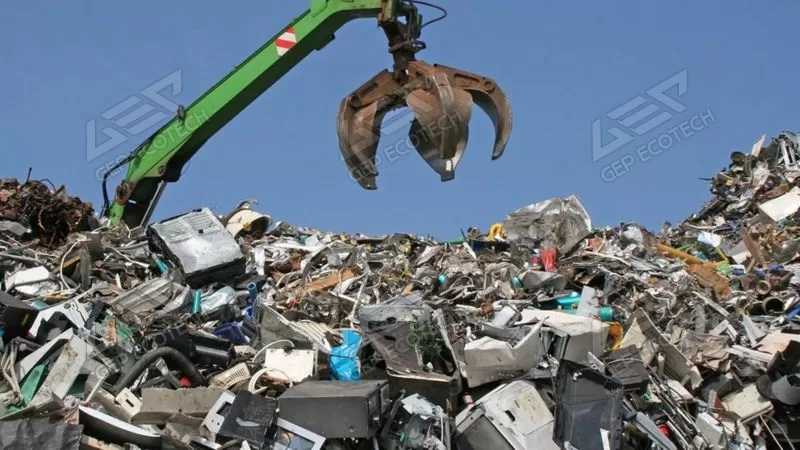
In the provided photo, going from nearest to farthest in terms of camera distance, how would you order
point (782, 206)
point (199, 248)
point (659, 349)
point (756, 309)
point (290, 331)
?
point (290, 331) < point (659, 349) < point (199, 248) < point (756, 309) < point (782, 206)

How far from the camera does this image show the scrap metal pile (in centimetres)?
519

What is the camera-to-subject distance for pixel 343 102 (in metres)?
6.48

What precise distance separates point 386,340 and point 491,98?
1982 millimetres

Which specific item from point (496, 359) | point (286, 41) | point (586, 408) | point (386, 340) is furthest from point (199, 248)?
point (586, 408)

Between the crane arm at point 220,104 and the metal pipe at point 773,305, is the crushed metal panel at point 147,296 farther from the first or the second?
the metal pipe at point 773,305

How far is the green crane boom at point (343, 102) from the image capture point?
20.8 feet

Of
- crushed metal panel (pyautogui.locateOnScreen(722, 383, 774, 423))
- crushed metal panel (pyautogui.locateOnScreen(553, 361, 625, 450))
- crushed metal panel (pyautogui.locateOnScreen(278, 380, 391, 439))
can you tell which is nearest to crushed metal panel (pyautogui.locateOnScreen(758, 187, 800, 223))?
crushed metal panel (pyautogui.locateOnScreen(722, 383, 774, 423))

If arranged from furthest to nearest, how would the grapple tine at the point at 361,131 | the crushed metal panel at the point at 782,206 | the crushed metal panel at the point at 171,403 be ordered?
the crushed metal panel at the point at 782,206, the grapple tine at the point at 361,131, the crushed metal panel at the point at 171,403

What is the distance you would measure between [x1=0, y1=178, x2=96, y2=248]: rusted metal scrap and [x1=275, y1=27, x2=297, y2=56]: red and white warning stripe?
3.13 m

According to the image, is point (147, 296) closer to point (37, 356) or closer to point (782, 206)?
point (37, 356)

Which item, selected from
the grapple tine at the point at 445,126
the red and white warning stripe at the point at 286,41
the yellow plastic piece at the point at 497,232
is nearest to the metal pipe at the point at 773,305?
the yellow plastic piece at the point at 497,232

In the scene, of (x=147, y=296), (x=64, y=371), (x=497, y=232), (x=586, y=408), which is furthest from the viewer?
(x=497, y=232)

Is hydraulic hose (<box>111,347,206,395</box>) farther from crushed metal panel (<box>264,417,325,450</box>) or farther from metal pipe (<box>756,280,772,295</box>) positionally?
metal pipe (<box>756,280,772,295</box>)

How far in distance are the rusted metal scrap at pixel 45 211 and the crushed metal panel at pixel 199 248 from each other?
1580 mm
